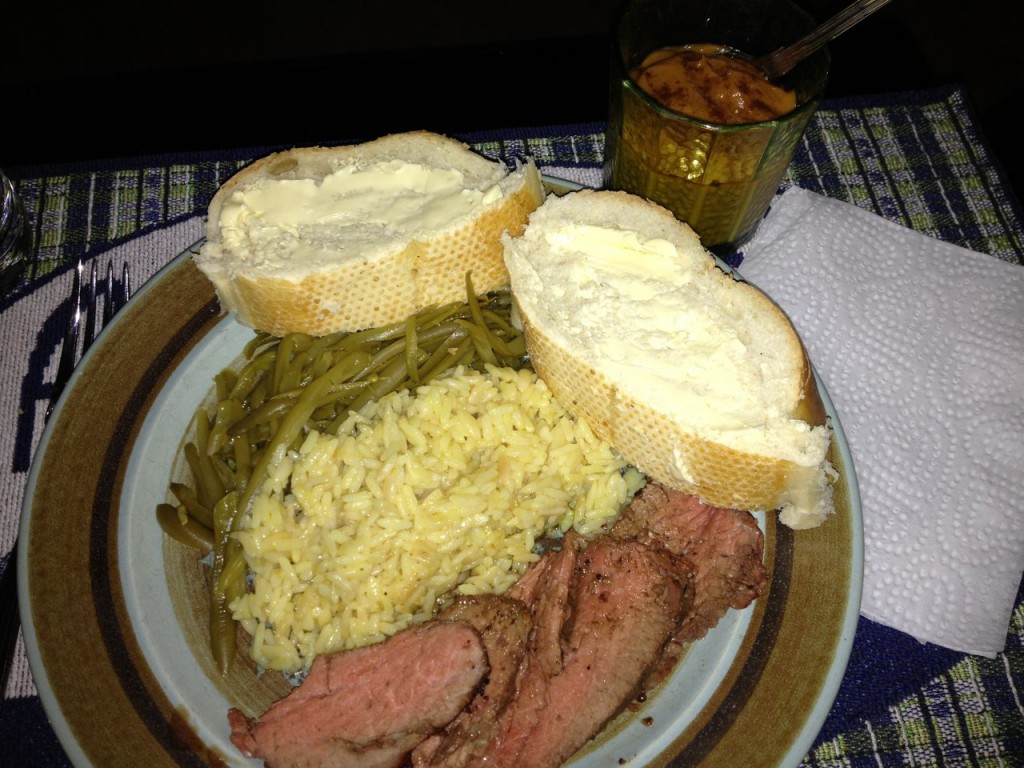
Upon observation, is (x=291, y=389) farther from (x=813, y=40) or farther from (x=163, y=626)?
(x=813, y=40)

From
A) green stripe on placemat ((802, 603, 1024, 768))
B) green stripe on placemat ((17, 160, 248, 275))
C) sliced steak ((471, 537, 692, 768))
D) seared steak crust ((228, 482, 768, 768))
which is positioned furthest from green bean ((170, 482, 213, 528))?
green stripe on placemat ((802, 603, 1024, 768))

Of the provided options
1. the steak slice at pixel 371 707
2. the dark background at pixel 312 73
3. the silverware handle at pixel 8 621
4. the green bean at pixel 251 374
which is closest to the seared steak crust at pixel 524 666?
the steak slice at pixel 371 707

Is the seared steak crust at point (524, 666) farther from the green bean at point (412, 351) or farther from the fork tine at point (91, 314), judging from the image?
the fork tine at point (91, 314)

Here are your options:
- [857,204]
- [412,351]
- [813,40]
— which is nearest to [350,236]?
[412,351]

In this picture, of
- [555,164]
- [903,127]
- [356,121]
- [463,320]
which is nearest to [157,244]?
[356,121]

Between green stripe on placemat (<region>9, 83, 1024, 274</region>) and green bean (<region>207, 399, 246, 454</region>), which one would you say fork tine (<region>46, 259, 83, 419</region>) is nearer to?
green stripe on placemat (<region>9, 83, 1024, 274</region>)
